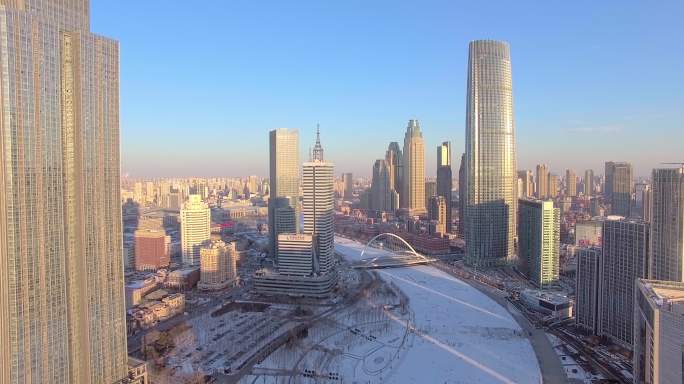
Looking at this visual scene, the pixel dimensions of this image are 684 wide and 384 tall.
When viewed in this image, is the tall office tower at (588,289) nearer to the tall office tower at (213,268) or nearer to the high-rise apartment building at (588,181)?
the tall office tower at (213,268)

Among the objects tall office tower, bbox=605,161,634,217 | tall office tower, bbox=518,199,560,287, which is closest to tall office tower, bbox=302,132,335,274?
tall office tower, bbox=518,199,560,287

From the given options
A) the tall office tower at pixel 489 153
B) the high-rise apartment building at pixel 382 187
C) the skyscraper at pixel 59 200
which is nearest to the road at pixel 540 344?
the tall office tower at pixel 489 153

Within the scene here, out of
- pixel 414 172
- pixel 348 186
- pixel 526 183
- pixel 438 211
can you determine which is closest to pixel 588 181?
pixel 526 183

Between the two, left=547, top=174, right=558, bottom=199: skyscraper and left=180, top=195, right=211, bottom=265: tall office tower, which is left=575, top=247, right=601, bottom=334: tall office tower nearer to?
left=180, top=195, right=211, bottom=265: tall office tower

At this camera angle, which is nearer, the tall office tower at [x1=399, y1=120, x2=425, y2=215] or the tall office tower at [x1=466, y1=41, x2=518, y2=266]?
the tall office tower at [x1=466, y1=41, x2=518, y2=266]

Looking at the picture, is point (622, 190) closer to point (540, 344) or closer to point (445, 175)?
point (445, 175)

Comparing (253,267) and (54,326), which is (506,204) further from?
(54,326)
